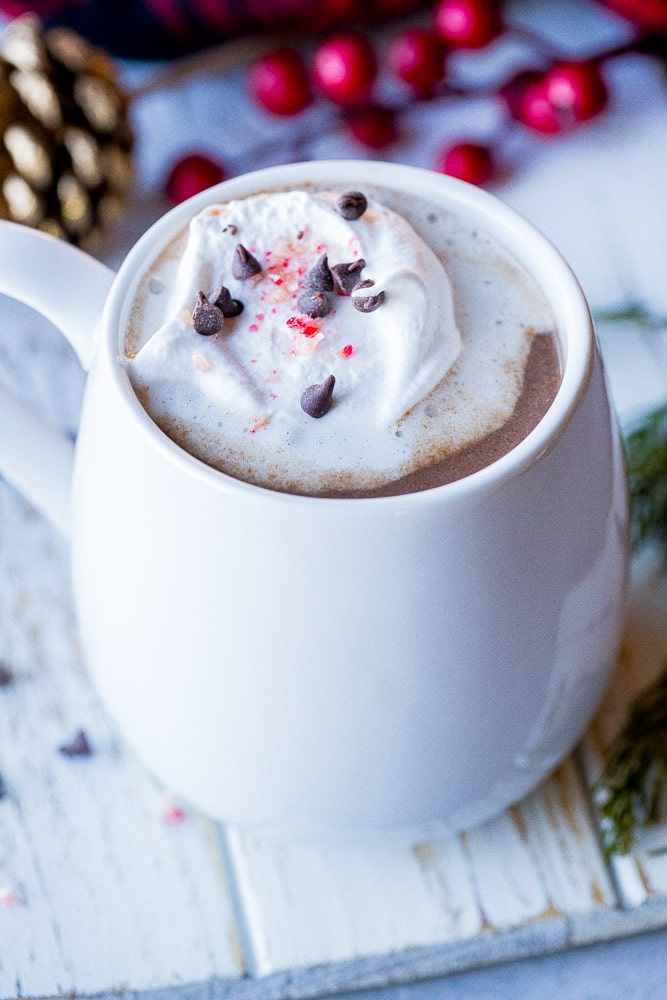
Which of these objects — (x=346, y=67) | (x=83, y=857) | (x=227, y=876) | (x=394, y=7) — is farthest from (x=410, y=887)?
(x=394, y=7)

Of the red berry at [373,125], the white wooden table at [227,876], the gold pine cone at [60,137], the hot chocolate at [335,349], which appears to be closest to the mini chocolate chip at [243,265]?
the hot chocolate at [335,349]

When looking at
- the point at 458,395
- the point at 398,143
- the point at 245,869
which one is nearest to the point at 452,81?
the point at 398,143

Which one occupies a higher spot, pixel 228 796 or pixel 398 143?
pixel 398 143

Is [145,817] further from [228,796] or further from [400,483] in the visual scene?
[400,483]

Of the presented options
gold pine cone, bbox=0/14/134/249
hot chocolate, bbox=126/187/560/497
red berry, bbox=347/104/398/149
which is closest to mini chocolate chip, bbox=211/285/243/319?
hot chocolate, bbox=126/187/560/497

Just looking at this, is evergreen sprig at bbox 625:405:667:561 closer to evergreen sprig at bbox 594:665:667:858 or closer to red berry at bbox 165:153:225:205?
evergreen sprig at bbox 594:665:667:858

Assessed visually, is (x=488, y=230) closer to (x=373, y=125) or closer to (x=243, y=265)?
(x=243, y=265)

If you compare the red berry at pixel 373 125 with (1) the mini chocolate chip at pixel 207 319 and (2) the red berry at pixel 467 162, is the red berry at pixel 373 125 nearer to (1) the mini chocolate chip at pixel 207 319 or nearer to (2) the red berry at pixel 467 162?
(2) the red berry at pixel 467 162
